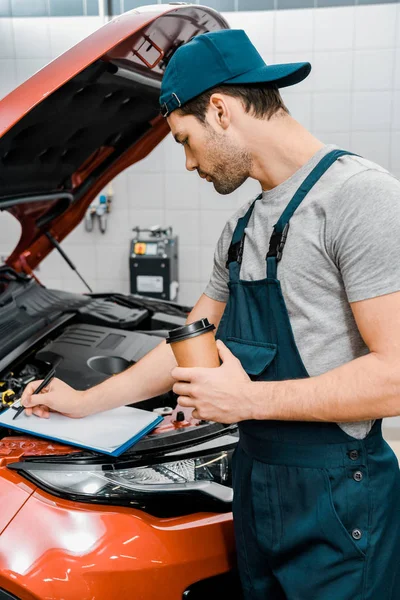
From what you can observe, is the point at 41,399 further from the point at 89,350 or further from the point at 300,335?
the point at 300,335

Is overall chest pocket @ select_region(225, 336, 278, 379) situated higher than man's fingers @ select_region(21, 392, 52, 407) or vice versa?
overall chest pocket @ select_region(225, 336, 278, 379)

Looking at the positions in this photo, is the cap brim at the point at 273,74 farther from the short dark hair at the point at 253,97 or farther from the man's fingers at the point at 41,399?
the man's fingers at the point at 41,399

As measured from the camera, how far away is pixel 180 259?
4.39 metres

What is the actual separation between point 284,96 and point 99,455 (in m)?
3.42

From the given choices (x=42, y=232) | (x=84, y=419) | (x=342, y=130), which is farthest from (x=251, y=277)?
(x=342, y=130)

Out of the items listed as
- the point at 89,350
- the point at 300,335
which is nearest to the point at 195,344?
the point at 300,335

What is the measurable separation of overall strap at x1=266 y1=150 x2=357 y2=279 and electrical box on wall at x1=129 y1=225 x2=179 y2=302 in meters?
3.13

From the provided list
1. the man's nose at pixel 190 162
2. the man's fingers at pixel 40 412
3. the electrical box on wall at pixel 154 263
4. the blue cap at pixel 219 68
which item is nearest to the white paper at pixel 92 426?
the man's fingers at pixel 40 412

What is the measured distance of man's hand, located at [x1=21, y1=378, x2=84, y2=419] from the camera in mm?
1339

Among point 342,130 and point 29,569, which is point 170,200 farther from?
point 29,569

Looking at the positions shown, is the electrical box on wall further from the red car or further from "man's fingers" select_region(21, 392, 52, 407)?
"man's fingers" select_region(21, 392, 52, 407)

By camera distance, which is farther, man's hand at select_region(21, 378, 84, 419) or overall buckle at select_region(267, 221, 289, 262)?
man's hand at select_region(21, 378, 84, 419)

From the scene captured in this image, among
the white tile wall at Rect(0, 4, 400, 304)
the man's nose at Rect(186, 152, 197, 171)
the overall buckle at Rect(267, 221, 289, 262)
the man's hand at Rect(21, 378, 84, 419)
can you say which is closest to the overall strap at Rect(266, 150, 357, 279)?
the overall buckle at Rect(267, 221, 289, 262)

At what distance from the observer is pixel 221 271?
123 cm
